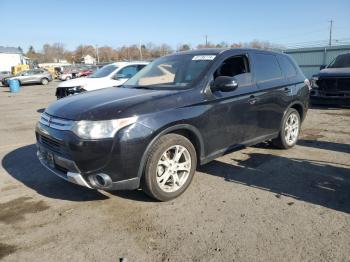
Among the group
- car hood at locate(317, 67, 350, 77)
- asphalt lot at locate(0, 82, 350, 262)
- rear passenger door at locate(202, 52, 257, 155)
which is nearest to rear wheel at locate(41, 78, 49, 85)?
car hood at locate(317, 67, 350, 77)

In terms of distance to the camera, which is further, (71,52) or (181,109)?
(71,52)

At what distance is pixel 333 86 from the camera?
10.2 metres

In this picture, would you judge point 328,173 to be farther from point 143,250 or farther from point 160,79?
point 143,250

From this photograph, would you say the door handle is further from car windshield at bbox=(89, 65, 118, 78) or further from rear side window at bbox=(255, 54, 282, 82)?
car windshield at bbox=(89, 65, 118, 78)

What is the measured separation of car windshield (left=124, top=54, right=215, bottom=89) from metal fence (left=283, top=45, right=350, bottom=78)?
18.7m

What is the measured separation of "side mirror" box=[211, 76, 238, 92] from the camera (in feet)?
13.7

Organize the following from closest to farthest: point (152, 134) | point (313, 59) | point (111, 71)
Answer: point (152, 134)
point (111, 71)
point (313, 59)

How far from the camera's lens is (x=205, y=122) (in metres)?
4.21

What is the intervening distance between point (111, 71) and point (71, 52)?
12194cm

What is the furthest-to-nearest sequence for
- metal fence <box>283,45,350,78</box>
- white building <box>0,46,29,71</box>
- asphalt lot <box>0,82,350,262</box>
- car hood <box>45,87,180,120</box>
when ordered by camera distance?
1. white building <box>0,46,29,71</box>
2. metal fence <box>283,45,350,78</box>
3. car hood <box>45,87,180,120</box>
4. asphalt lot <box>0,82,350,262</box>

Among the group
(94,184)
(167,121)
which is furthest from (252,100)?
(94,184)

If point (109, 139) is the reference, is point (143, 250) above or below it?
below

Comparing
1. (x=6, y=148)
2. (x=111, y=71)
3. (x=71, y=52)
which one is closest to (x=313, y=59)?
(x=111, y=71)

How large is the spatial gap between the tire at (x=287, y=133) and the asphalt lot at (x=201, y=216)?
46 centimetres
